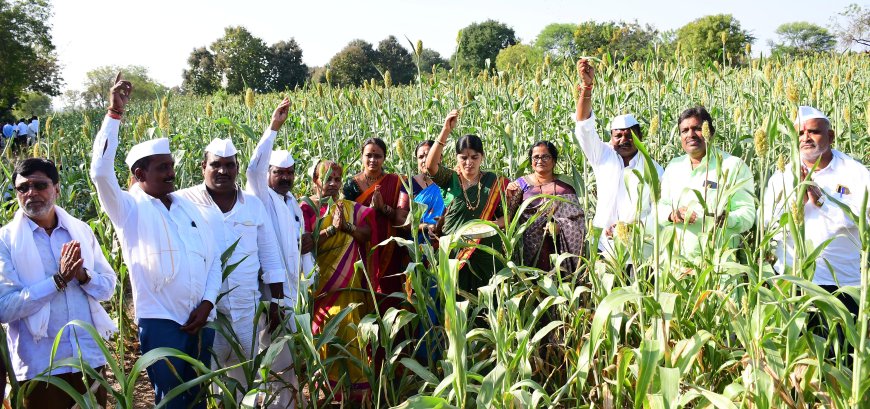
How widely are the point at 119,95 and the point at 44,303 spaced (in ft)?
2.44

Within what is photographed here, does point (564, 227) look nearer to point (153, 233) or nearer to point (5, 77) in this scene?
point (153, 233)

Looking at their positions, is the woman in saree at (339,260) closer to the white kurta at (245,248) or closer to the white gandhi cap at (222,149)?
the white kurta at (245,248)

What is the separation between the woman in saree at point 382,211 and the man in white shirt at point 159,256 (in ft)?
3.34

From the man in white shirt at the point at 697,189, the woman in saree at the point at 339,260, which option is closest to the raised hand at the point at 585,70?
the man in white shirt at the point at 697,189

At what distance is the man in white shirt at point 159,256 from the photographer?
7.52 feet

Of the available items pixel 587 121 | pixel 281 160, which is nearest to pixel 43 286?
pixel 281 160

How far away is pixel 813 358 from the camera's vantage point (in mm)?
1831

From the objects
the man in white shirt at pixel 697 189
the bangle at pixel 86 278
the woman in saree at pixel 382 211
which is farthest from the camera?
the woman in saree at pixel 382 211

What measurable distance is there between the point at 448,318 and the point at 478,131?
327 centimetres

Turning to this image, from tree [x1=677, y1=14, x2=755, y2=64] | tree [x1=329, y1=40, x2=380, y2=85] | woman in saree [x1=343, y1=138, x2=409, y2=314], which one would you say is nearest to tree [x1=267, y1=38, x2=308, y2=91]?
tree [x1=329, y1=40, x2=380, y2=85]

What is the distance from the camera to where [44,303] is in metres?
2.24

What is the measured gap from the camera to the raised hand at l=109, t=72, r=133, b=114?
7.45 feet

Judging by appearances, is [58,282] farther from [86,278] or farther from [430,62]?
[430,62]

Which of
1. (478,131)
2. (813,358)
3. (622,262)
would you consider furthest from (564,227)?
(478,131)
